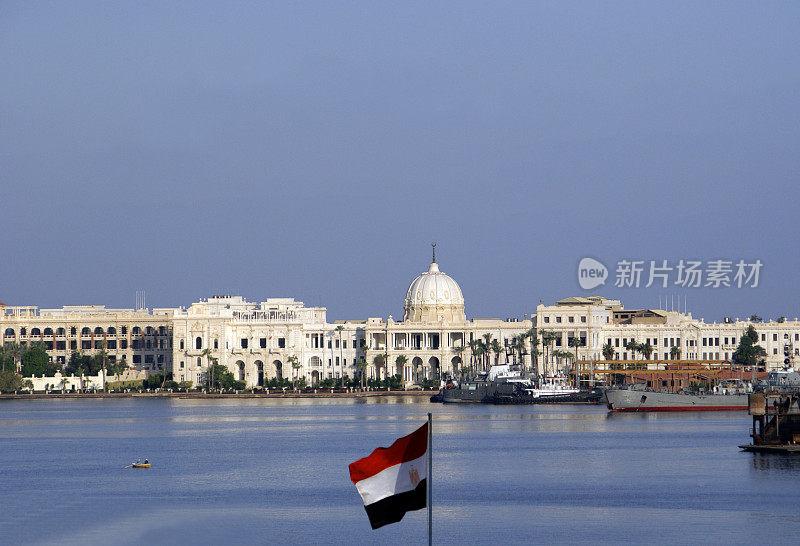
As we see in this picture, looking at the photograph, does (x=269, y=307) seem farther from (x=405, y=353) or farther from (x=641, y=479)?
(x=641, y=479)

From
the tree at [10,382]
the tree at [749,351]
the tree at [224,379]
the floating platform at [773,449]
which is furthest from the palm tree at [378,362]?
the floating platform at [773,449]

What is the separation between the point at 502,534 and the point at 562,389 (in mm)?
89810

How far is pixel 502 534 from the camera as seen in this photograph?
42188mm

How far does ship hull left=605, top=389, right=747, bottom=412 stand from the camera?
107312mm

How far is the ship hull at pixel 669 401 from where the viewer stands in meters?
107

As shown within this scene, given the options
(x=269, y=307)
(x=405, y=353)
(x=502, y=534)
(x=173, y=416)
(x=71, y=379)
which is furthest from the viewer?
(x=269, y=307)

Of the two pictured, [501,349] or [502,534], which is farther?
[501,349]

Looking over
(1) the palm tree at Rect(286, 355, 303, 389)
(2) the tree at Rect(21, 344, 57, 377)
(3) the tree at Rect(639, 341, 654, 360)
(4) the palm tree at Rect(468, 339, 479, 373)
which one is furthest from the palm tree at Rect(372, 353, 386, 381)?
(2) the tree at Rect(21, 344, 57, 377)

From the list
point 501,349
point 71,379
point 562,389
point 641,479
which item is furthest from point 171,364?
point 641,479

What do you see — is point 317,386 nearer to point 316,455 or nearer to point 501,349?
point 501,349

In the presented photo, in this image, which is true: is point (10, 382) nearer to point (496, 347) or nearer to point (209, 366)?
point (209, 366)

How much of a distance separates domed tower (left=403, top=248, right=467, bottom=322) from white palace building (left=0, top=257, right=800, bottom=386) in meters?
0.12

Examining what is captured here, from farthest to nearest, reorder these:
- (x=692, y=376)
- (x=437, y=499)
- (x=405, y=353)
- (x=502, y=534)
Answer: (x=405, y=353) → (x=692, y=376) → (x=437, y=499) → (x=502, y=534)

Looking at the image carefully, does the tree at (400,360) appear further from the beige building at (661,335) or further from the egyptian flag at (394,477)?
the egyptian flag at (394,477)
